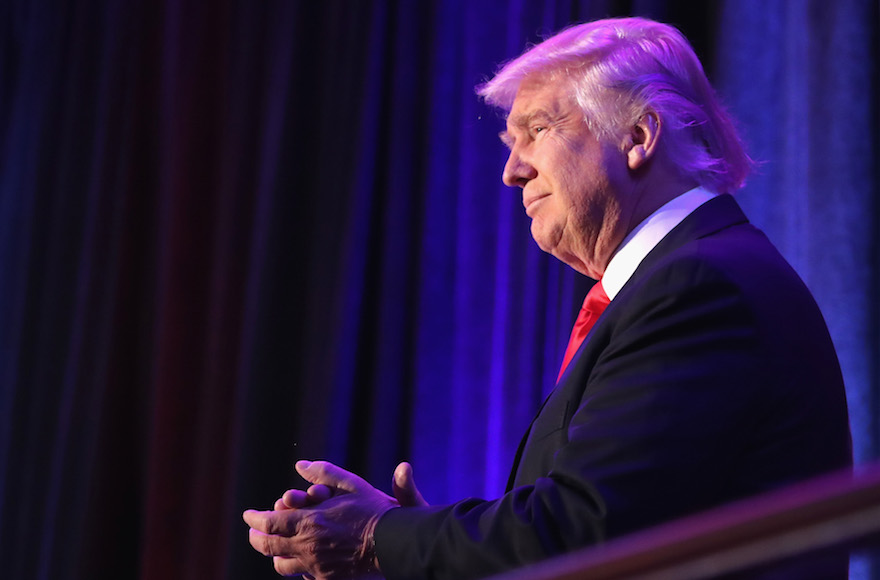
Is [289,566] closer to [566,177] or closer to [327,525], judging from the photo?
[327,525]

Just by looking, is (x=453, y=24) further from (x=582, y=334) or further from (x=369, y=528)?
(x=369, y=528)

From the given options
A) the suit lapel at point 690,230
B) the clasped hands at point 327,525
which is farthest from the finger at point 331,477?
the suit lapel at point 690,230

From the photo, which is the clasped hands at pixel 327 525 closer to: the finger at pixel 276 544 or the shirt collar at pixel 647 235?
the finger at pixel 276 544

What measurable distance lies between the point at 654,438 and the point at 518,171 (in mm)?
646

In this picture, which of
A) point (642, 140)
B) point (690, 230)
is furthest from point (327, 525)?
point (642, 140)

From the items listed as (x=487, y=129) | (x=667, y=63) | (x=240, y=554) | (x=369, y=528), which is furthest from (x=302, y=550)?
(x=487, y=129)

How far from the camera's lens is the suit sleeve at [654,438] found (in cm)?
104

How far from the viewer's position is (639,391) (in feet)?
3.54

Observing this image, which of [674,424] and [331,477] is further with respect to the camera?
[331,477]

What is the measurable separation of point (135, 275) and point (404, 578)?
2052 mm

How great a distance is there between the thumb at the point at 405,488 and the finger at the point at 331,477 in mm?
48

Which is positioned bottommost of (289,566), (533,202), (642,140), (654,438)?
(289,566)

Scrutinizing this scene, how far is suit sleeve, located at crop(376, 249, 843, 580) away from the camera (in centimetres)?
104

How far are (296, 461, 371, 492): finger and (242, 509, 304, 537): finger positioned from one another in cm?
6
